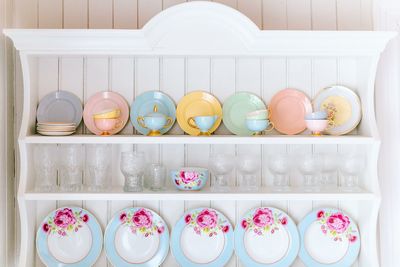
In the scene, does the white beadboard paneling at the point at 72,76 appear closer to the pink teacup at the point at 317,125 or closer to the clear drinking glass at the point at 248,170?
the clear drinking glass at the point at 248,170

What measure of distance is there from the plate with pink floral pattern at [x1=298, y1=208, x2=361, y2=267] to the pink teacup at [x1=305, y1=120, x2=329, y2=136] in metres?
0.38

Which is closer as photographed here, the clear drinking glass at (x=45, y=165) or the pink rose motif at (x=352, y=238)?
the clear drinking glass at (x=45, y=165)

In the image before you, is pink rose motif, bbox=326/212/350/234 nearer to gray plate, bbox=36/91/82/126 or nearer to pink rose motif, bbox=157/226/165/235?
pink rose motif, bbox=157/226/165/235

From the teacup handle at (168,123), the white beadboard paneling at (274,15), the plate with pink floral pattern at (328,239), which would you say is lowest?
the plate with pink floral pattern at (328,239)

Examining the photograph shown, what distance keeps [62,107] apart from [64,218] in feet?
1.57

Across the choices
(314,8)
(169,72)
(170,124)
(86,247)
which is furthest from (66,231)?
(314,8)

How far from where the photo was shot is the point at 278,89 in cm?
210

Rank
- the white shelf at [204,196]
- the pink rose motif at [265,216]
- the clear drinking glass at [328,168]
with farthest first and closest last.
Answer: the pink rose motif at [265,216] → the clear drinking glass at [328,168] → the white shelf at [204,196]

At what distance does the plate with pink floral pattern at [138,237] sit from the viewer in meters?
2.06

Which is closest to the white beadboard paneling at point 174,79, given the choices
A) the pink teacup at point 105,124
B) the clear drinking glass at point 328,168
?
the pink teacup at point 105,124

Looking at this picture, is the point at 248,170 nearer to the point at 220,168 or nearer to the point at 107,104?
the point at 220,168

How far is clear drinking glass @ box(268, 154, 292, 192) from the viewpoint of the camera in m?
1.98

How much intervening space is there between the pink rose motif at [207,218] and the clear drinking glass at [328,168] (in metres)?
0.48

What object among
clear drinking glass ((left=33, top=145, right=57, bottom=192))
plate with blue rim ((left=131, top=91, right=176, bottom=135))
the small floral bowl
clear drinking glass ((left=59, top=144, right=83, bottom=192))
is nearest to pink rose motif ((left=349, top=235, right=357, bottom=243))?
the small floral bowl
